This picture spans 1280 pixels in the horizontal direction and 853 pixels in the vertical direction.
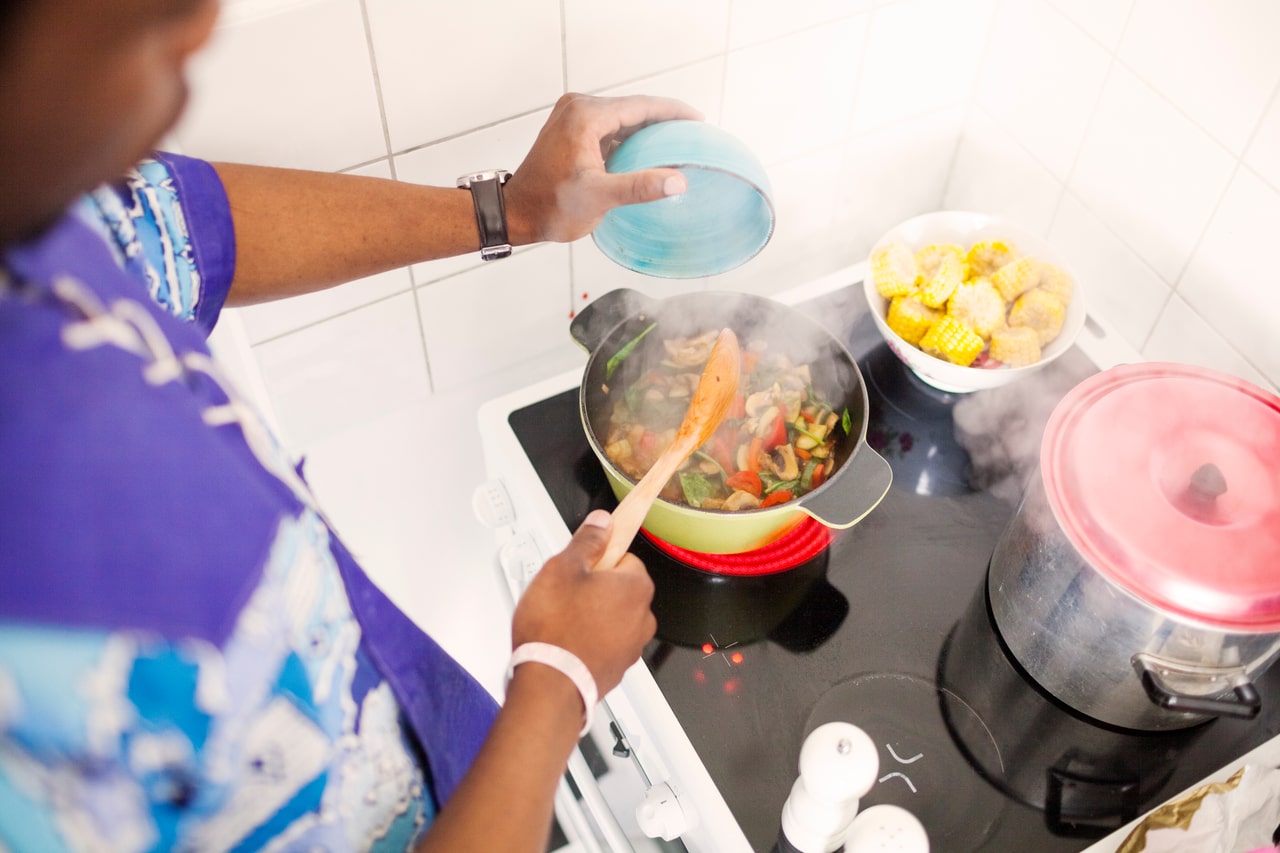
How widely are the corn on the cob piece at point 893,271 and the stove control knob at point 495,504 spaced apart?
512 millimetres

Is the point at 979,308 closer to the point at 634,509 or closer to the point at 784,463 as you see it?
the point at 784,463

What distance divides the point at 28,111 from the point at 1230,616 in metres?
0.83

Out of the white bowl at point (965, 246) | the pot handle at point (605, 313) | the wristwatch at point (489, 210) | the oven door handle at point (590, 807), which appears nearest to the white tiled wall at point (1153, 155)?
the white bowl at point (965, 246)

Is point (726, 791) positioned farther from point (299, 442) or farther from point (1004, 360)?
point (299, 442)

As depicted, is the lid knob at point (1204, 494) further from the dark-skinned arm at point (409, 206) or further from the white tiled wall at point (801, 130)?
the dark-skinned arm at point (409, 206)

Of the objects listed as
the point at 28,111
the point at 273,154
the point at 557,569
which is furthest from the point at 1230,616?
the point at 273,154

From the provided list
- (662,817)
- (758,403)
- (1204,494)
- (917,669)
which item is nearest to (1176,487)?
(1204,494)

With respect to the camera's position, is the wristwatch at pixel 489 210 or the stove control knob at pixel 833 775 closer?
the stove control knob at pixel 833 775

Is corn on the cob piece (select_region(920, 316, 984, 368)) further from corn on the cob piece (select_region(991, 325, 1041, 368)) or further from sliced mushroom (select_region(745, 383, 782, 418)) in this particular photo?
sliced mushroom (select_region(745, 383, 782, 418))

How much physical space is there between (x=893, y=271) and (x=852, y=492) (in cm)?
35

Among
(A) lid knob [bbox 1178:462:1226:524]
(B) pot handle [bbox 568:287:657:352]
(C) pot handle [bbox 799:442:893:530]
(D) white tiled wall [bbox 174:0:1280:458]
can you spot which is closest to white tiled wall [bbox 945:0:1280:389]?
(D) white tiled wall [bbox 174:0:1280:458]

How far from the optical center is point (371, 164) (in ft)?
3.31

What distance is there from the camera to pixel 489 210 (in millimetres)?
944

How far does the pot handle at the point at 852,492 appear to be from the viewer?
0.91m
